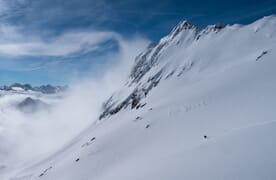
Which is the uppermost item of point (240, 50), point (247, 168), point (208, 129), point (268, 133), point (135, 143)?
→ point (240, 50)

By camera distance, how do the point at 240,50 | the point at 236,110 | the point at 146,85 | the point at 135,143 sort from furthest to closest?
the point at 146,85 → the point at 240,50 → the point at 135,143 → the point at 236,110

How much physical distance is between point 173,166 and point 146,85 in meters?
72.6

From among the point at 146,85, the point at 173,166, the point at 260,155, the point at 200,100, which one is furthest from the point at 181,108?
the point at 146,85

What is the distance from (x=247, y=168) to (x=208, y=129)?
1055 centimetres

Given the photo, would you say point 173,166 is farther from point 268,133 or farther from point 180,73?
point 180,73

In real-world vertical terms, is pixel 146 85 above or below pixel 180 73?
above

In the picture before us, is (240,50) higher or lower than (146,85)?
lower

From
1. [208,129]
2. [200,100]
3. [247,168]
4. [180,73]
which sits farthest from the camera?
[180,73]

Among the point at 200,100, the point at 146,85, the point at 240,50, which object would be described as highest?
the point at 146,85

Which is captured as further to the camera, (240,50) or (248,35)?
(248,35)

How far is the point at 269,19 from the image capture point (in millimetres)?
61000

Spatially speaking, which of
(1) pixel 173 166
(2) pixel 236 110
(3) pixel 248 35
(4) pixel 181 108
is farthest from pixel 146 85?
(1) pixel 173 166

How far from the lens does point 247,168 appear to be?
9.49 metres

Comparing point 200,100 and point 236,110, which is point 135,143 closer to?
point 200,100
